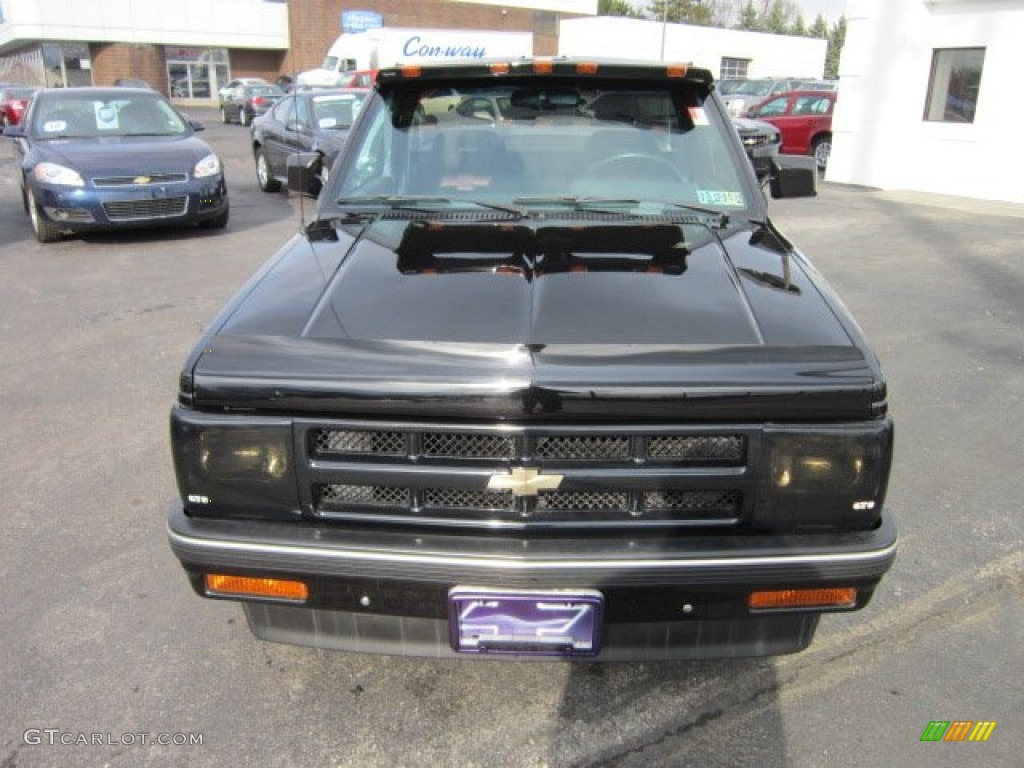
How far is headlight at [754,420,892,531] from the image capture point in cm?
207

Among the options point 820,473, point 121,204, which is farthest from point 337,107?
point 820,473

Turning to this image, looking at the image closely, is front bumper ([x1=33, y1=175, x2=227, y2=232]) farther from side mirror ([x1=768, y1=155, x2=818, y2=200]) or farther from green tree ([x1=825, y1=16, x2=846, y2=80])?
green tree ([x1=825, y1=16, x2=846, y2=80])

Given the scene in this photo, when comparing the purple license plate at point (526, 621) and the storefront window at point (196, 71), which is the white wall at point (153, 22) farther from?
the purple license plate at point (526, 621)

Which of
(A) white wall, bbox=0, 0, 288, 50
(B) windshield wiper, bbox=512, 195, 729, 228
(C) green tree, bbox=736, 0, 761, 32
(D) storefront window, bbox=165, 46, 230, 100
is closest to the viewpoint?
(B) windshield wiper, bbox=512, 195, 729, 228

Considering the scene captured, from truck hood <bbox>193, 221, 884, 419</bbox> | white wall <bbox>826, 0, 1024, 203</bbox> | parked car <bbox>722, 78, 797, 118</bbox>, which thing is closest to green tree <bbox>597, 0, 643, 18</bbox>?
parked car <bbox>722, 78, 797, 118</bbox>

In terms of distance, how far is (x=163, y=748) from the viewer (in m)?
2.40

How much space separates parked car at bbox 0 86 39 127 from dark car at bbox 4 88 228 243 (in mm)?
20421

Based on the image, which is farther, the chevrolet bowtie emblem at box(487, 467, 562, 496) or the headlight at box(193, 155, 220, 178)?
the headlight at box(193, 155, 220, 178)

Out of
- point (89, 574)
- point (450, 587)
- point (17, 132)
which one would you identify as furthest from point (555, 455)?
point (17, 132)

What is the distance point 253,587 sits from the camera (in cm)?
222

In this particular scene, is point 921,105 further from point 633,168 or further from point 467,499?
point 467,499

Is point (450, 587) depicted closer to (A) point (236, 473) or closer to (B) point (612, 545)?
(B) point (612, 545)

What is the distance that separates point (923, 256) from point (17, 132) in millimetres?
10286

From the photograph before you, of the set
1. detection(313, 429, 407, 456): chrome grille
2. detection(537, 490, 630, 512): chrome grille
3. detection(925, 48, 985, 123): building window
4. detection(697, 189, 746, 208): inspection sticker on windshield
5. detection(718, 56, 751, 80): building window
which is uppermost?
detection(718, 56, 751, 80): building window
